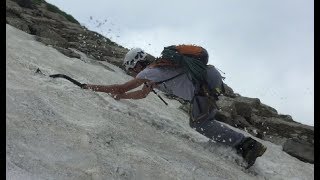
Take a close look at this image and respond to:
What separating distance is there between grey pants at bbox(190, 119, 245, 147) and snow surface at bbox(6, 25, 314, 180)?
20cm

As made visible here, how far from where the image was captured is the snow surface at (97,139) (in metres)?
6.22

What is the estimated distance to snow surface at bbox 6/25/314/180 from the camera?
6.22 meters

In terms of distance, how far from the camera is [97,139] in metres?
7.41

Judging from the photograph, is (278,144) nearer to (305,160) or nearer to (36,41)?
(305,160)

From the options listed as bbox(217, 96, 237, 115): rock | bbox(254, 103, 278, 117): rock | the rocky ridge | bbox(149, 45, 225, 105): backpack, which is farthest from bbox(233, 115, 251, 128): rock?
bbox(149, 45, 225, 105): backpack

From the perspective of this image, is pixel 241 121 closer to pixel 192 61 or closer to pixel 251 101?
pixel 251 101

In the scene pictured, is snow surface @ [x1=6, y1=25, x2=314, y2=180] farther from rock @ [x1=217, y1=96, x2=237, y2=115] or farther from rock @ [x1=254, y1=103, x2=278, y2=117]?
rock @ [x1=254, y1=103, x2=278, y2=117]

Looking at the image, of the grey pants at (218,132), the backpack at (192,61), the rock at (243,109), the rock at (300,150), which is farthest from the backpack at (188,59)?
the rock at (243,109)

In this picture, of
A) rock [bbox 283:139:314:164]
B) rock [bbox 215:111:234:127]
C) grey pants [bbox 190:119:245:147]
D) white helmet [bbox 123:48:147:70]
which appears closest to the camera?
grey pants [bbox 190:119:245:147]

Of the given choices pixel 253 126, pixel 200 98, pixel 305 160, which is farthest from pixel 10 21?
pixel 305 160

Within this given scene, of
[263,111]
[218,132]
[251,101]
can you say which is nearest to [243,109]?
[251,101]

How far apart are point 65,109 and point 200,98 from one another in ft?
8.82

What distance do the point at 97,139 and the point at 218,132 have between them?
3.12 m

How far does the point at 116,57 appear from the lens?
20.4m
